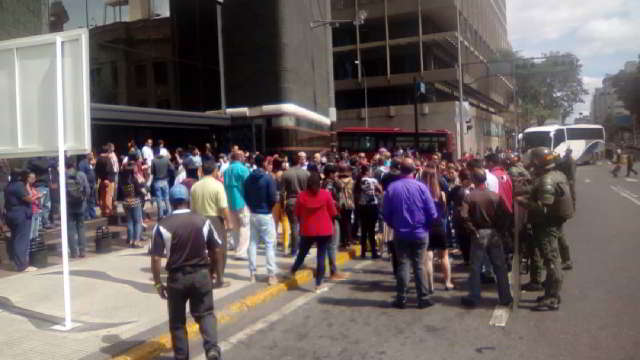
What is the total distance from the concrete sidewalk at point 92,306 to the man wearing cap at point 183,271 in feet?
3.57

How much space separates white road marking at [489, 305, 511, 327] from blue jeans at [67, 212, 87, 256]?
7.54 metres

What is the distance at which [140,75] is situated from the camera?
20516 millimetres

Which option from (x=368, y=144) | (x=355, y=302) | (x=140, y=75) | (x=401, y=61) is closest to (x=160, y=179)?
(x=355, y=302)

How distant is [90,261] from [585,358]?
8356 millimetres

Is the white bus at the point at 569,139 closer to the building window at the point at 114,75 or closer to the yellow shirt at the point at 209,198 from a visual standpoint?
the building window at the point at 114,75

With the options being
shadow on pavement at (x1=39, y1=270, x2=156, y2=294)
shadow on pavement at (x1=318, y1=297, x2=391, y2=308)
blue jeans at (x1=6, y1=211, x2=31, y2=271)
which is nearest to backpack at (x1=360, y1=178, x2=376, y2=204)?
shadow on pavement at (x1=318, y1=297, x2=391, y2=308)

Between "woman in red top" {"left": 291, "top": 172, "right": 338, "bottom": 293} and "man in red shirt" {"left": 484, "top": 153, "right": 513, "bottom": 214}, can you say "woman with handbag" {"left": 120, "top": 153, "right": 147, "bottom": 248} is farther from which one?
"man in red shirt" {"left": 484, "top": 153, "right": 513, "bottom": 214}

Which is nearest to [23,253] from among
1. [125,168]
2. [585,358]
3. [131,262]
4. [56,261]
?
[56,261]

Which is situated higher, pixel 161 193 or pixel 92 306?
pixel 161 193

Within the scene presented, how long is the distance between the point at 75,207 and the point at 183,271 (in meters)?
6.15

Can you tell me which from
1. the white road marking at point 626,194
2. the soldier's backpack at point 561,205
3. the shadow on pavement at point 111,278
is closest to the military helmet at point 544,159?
the soldier's backpack at point 561,205

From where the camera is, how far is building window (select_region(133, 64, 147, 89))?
66.4ft

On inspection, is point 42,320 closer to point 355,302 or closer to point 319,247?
point 319,247

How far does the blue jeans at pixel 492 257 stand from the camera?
7.24 metres
